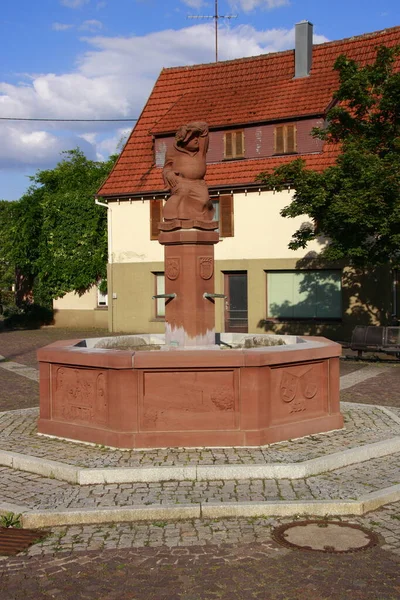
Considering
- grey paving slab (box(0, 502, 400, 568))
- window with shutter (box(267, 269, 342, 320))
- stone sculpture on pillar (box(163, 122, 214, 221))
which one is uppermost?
stone sculpture on pillar (box(163, 122, 214, 221))

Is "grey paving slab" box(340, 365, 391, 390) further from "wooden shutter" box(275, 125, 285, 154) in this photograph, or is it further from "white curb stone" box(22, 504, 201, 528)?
"wooden shutter" box(275, 125, 285, 154)

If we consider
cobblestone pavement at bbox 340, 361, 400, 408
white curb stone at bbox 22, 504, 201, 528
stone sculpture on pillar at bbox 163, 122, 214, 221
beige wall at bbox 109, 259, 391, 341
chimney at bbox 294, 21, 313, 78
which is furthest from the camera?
chimney at bbox 294, 21, 313, 78

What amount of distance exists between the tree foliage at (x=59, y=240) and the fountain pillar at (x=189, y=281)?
23.1 meters

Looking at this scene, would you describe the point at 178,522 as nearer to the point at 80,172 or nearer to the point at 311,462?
the point at 311,462

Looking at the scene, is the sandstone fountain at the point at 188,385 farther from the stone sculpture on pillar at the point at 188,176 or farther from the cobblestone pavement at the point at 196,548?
the cobblestone pavement at the point at 196,548

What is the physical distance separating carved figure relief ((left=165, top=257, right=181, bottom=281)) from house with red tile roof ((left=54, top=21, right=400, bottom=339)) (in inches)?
592

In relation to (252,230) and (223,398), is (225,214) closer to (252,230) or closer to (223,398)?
(252,230)

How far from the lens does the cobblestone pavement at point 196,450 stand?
8266mm

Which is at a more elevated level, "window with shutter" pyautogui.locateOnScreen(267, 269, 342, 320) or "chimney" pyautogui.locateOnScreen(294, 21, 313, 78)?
"chimney" pyautogui.locateOnScreen(294, 21, 313, 78)

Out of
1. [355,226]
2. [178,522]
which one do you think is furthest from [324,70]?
[178,522]

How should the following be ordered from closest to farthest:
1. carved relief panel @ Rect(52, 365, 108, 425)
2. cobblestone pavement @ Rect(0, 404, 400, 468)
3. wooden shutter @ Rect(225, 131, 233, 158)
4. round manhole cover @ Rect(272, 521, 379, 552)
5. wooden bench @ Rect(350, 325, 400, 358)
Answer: round manhole cover @ Rect(272, 521, 379, 552), cobblestone pavement @ Rect(0, 404, 400, 468), carved relief panel @ Rect(52, 365, 108, 425), wooden bench @ Rect(350, 325, 400, 358), wooden shutter @ Rect(225, 131, 233, 158)

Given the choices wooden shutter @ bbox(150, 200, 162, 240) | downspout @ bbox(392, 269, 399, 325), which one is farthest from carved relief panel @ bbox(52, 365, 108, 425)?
wooden shutter @ bbox(150, 200, 162, 240)

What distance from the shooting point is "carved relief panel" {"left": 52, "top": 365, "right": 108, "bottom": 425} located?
916 centimetres

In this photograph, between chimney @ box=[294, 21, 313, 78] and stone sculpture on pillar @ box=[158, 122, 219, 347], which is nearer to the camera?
stone sculpture on pillar @ box=[158, 122, 219, 347]
